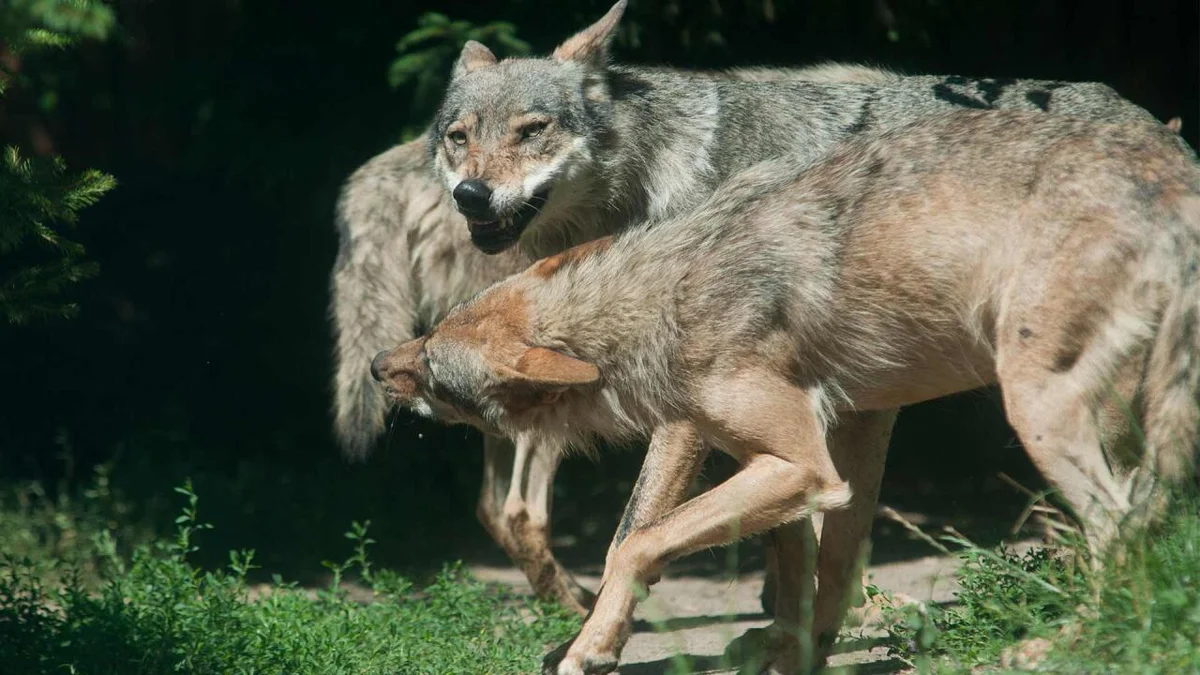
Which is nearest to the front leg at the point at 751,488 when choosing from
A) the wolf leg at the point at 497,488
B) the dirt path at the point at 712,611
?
the dirt path at the point at 712,611

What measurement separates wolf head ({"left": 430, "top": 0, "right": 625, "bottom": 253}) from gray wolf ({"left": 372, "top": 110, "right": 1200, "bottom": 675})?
83 centimetres

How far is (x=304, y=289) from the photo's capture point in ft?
29.7

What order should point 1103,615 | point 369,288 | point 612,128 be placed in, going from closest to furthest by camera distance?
point 1103,615 < point 612,128 < point 369,288

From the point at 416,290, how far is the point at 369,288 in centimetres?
28

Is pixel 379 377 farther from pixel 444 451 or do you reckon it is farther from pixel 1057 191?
pixel 444 451

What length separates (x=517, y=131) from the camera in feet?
19.7

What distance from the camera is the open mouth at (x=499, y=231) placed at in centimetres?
582

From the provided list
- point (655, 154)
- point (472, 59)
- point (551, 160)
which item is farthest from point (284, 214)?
point (655, 154)

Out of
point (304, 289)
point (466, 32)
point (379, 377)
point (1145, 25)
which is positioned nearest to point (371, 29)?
point (466, 32)

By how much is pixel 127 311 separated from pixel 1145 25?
22.1ft

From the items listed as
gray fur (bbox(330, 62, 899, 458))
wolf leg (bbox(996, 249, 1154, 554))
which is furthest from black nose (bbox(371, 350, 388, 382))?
wolf leg (bbox(996, 249, 1154, 554))

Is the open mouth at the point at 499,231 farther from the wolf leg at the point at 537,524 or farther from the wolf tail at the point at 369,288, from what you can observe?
the wolf leg at the point at 537,524

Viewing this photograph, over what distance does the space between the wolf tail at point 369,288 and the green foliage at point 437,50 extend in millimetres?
503

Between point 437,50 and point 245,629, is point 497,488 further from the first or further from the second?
point 437,50
